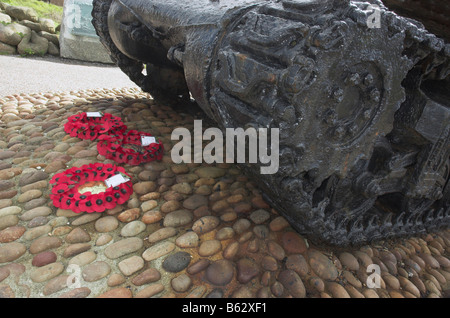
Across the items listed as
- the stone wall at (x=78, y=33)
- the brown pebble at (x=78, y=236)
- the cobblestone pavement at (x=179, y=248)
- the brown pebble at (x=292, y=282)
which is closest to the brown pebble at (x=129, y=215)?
the cobblestone pavement at (x=179, y=248)

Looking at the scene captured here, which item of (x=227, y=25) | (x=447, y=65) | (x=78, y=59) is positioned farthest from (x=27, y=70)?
(x=447, y=65)

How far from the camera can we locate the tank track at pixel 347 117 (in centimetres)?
122

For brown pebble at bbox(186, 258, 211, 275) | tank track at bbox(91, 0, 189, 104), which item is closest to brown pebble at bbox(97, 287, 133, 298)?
brown pebble at bbox(186, 258, 211, 275)

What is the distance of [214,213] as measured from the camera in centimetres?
198

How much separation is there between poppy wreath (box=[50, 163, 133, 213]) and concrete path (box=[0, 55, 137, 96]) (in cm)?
237

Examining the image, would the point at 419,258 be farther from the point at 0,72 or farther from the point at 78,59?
the point at 78,59

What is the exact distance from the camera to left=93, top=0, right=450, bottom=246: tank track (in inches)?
48.1

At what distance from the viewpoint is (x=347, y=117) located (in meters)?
1.42

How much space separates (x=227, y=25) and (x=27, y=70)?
4.93 meters

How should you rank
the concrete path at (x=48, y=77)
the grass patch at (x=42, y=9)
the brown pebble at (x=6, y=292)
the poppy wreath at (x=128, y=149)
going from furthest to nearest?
the grass patch at (x=42, y=9) < the concrete path at (x=48, y=77) < the poppy wreath at (x=128, y=149) < the brown pebble at (x=6, y=292)

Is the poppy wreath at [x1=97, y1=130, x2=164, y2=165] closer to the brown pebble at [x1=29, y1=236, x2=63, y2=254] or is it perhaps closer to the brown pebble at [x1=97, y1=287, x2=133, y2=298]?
the brown pebble at [x1=29, y1=236, x2=63, y2=254]

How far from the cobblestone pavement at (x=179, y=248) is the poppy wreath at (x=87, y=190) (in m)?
0.05
